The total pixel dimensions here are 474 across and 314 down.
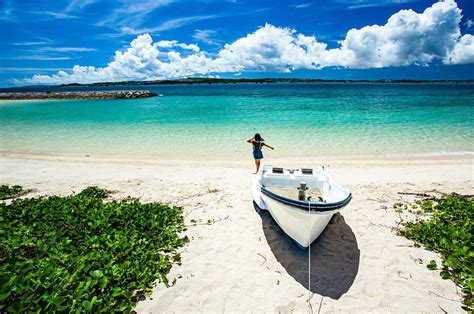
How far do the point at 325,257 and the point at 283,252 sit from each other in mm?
919

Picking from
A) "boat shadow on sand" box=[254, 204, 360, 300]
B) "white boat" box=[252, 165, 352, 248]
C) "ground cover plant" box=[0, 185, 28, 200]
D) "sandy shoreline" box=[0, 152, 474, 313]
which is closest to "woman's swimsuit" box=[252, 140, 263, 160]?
"sandy shoreline" box=[0, 152, 474, 313]

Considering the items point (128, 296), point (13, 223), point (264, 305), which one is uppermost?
point (13, 223)

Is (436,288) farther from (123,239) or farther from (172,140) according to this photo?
(172,140)

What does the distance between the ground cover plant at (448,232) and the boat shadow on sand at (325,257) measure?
4.76 ft

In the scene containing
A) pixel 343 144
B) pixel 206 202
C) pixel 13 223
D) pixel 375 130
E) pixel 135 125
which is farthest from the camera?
pixel 135 125

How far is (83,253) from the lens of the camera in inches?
210

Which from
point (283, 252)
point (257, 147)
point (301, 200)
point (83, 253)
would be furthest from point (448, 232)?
point (83, 253)

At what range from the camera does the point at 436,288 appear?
4.85 metres

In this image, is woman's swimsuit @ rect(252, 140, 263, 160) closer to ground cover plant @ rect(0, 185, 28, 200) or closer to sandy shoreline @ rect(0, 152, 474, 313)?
sandy shoreline @ rect(0, 152, 474, 313)

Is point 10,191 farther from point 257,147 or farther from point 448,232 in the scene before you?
point 448,232

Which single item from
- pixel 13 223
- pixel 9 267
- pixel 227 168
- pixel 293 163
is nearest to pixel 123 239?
pixel 9 267

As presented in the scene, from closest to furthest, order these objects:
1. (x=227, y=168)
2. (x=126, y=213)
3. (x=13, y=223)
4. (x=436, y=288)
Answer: (x=436, y=288), (x=13, y=223), (x=126, y=213), (x=227, y=168)

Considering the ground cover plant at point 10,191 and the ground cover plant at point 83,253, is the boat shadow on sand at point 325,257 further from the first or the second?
the ground cover plant at point 10,191

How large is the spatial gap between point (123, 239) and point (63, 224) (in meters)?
1.91
